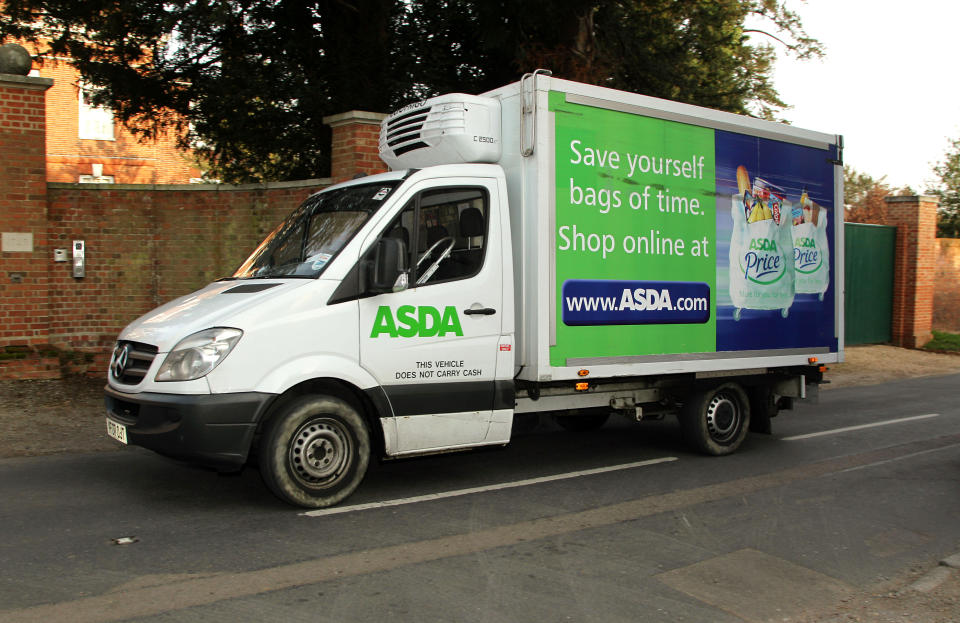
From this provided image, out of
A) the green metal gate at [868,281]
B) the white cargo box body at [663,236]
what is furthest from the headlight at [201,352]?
the green metal gate at [868,281]

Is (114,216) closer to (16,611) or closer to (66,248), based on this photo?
(66,248)

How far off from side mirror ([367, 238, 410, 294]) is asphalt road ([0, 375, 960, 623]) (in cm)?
159

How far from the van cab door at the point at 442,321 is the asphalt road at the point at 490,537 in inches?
25.1

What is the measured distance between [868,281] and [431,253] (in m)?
16.0

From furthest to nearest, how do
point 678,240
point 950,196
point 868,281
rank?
1. point 950,196
2. point 868,281
3. point 678,240

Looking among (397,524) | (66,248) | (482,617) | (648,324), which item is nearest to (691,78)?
(648,324)

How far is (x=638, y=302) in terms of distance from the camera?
23.2 feet

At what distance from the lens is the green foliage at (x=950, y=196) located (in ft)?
93.1

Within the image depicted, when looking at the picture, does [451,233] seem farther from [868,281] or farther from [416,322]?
[868,281]

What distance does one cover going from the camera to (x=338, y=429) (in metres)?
5.84

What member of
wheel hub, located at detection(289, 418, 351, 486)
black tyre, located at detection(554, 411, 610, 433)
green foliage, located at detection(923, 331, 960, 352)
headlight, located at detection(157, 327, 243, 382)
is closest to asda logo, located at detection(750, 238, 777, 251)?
black tyre, located at detection(554, 411, 610, 433)

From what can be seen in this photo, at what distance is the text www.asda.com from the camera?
22.0 ft

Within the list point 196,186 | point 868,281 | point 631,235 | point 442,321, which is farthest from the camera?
point 868,281

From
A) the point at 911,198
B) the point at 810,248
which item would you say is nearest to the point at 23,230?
the point at 810,248
